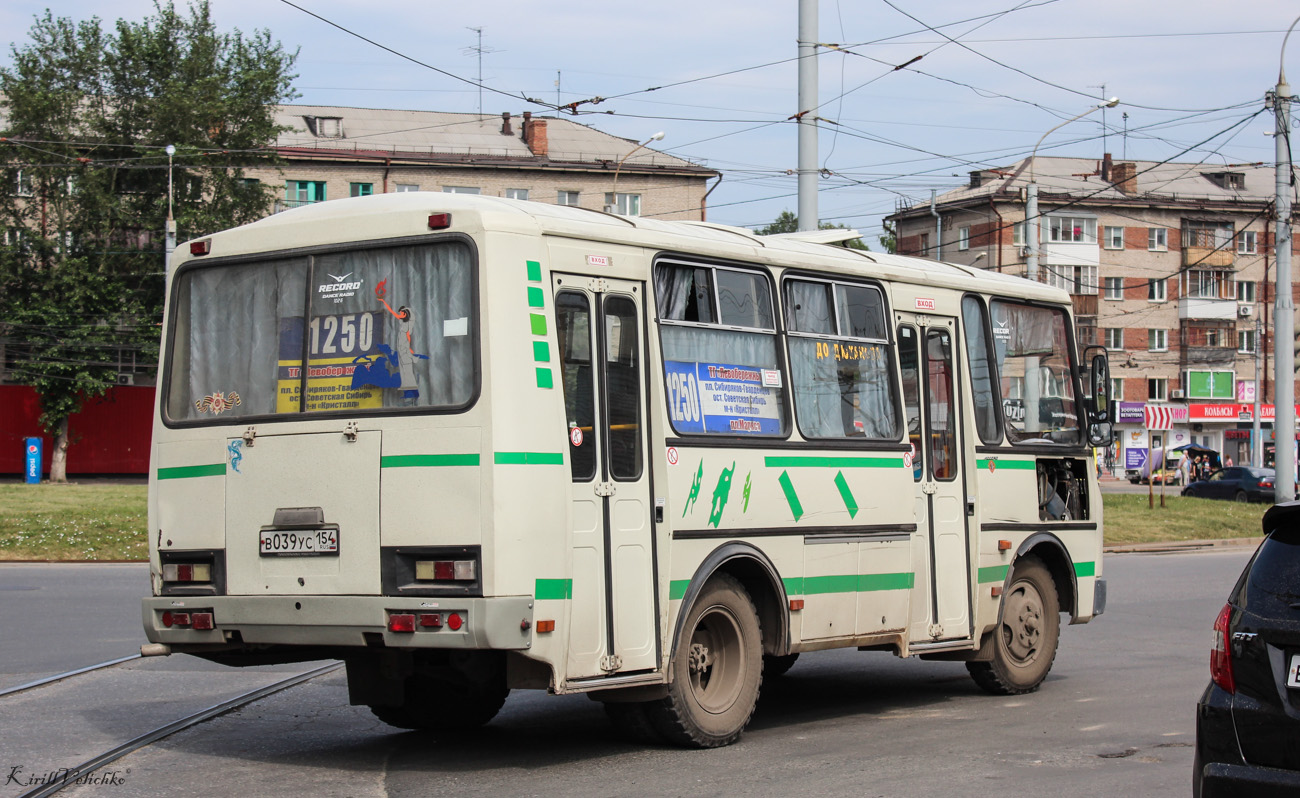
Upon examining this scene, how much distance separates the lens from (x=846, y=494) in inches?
368

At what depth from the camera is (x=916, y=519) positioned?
392 inches

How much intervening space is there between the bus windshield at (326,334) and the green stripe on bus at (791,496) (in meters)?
2.41

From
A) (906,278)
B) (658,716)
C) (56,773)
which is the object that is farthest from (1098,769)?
(56,773)

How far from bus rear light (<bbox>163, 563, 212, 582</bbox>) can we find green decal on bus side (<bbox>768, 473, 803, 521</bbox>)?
10.8 ft

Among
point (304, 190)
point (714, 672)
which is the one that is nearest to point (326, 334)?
point (714, 672)

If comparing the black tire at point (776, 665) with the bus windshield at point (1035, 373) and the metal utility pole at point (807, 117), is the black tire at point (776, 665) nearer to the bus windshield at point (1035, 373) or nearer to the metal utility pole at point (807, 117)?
the bus windshield at point (1035, 373)

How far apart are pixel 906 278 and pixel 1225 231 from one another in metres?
75.7

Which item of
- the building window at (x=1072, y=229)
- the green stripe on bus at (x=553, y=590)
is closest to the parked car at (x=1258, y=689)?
the green stripe on bus at (x=553, y=590)

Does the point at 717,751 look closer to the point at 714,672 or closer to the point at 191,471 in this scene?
the point at 714,672

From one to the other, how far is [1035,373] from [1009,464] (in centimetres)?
106

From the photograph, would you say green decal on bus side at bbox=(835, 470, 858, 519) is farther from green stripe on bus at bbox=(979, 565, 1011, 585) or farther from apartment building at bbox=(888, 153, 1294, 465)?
apartment building at bbox=(888, 153, 1294, 465)

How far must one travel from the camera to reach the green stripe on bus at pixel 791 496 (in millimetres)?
8828

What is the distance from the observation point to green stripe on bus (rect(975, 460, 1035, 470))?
10.6 m

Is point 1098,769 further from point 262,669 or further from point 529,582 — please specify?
point 262,669
